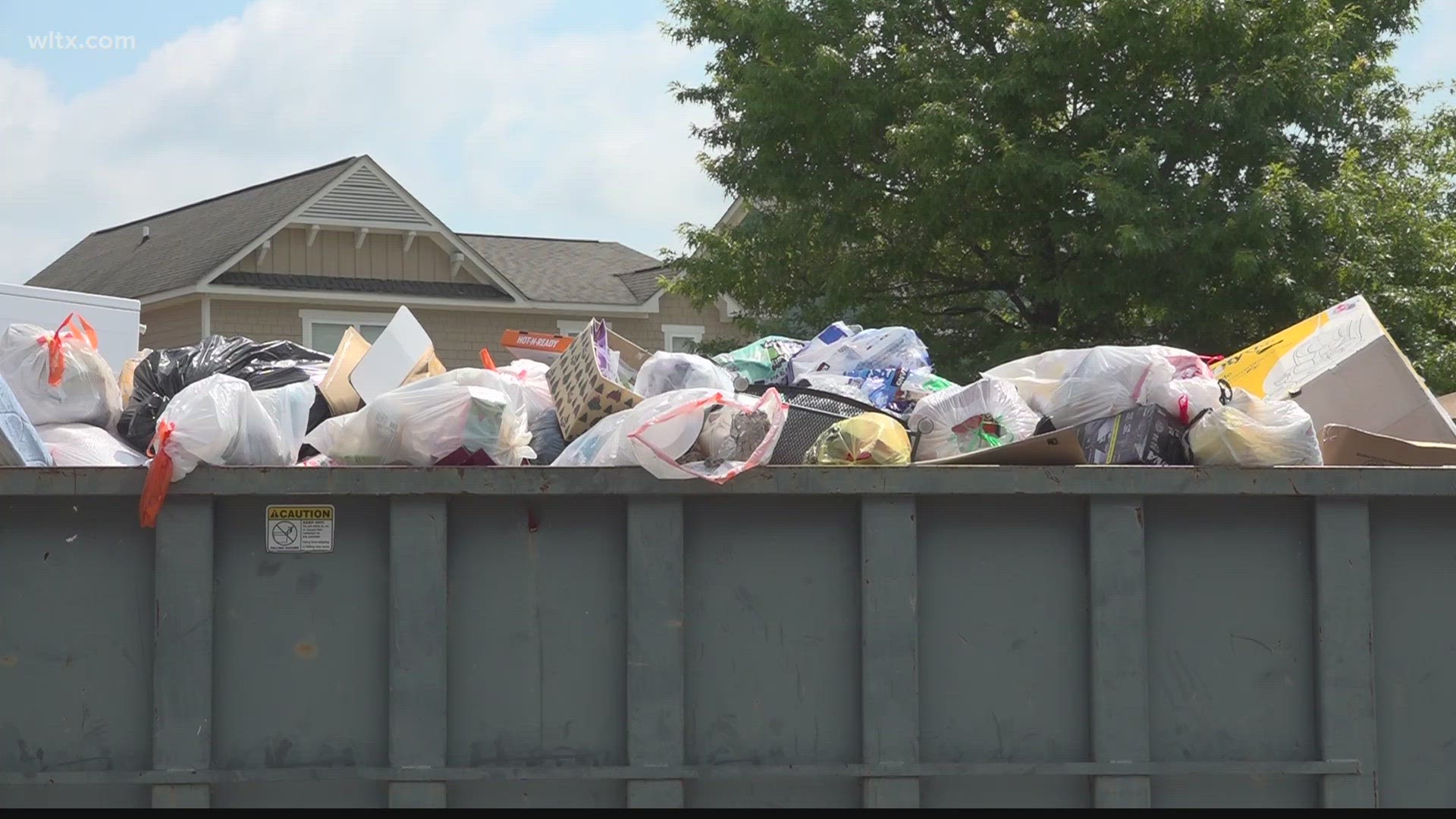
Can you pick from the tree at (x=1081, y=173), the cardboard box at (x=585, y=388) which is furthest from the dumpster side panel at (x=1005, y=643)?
the tree at (x=1081, y=173)

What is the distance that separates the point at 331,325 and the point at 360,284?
74 centimetres

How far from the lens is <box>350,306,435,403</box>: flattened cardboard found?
3957 mm

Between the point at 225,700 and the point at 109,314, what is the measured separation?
418 cm

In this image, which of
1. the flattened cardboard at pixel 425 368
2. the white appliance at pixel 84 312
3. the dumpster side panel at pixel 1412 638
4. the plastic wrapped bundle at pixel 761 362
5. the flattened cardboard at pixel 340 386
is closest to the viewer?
the dumpster side panel at pixel 1412 638

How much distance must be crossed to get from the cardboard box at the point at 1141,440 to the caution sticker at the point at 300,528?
1.70 m

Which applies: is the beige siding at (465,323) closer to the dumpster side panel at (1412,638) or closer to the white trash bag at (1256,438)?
the white trash bag at (1256,438)

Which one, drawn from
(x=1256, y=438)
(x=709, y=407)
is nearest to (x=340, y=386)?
(x=709, y=407)

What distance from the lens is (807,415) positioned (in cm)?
335

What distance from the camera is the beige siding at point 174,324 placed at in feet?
58.4

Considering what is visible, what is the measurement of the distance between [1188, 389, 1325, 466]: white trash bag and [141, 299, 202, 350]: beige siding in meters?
16.0

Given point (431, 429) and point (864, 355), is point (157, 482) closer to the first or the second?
point (431, 429)

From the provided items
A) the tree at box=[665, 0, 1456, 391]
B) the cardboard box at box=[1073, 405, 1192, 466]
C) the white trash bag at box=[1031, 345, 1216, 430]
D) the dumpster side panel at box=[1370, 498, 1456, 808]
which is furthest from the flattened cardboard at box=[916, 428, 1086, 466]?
the tree at box=[665, 0, 1456, 391]

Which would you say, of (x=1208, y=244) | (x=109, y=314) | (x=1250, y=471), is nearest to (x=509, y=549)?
(x=1250, y=471)

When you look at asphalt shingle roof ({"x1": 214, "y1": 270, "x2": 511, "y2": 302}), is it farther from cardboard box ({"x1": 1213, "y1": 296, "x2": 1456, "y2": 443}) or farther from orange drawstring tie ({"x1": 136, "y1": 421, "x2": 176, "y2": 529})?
cardboard box ({"x1": 1213, "y1": 296, "x2": 1456, "y2": 443})
